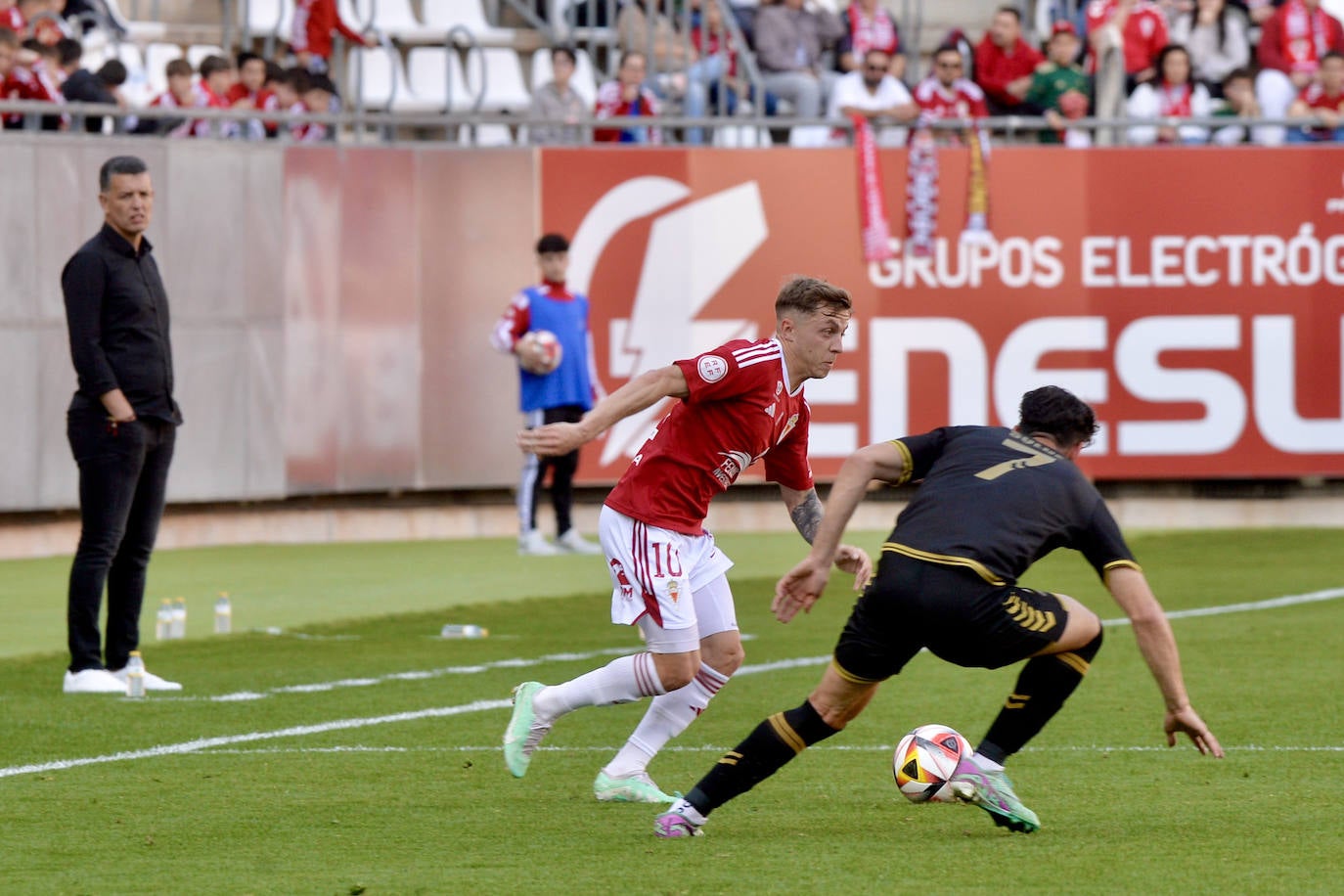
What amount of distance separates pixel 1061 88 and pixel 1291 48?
308cm

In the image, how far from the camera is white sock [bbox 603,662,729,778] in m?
7.15

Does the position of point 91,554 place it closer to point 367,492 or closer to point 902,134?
point 367,492

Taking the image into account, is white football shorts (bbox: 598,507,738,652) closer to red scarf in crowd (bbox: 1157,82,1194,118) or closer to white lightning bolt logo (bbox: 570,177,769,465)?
white lightning bolt logo (bbox: 570,177,769,465)

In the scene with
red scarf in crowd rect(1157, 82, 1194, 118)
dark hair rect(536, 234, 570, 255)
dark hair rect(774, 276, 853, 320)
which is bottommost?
dark hair rect(774, 276, 853, 320)

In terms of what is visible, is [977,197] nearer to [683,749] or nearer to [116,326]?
[116,326]

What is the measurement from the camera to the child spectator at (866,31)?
2136cm

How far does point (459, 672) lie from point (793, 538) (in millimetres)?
7573

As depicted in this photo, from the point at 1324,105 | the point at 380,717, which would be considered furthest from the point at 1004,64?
the point at 380,717

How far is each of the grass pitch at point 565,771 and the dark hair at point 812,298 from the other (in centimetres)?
171

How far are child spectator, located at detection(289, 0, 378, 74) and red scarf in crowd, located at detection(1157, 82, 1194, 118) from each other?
25.8 feet

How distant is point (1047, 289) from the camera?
1870cm

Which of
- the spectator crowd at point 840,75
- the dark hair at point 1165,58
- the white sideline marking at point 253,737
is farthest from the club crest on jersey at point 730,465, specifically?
the dark hair at point 1165,58

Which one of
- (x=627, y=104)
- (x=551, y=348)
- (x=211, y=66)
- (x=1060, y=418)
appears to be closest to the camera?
(x=1060, y=418)

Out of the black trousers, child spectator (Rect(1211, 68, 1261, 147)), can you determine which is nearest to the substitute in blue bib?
the black trousers
